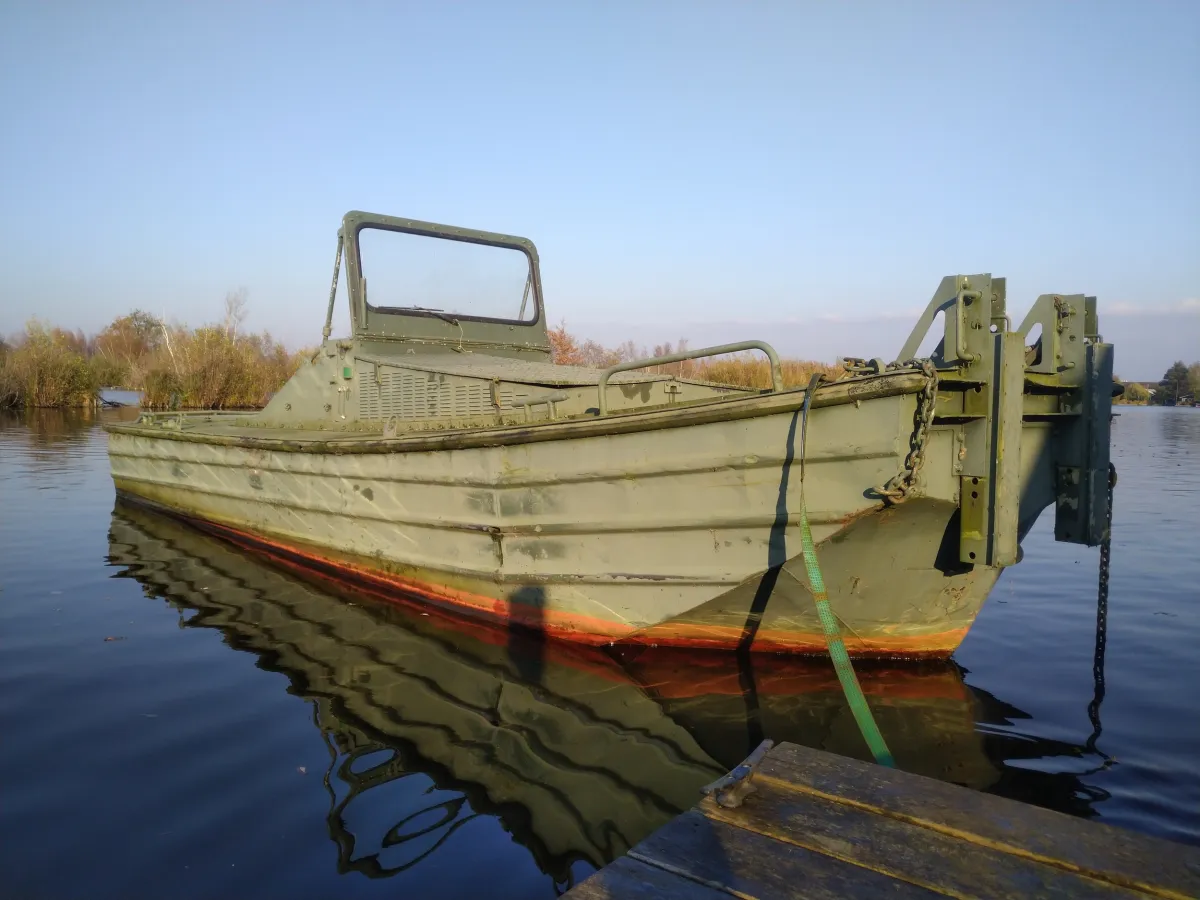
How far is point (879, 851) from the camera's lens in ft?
7.27

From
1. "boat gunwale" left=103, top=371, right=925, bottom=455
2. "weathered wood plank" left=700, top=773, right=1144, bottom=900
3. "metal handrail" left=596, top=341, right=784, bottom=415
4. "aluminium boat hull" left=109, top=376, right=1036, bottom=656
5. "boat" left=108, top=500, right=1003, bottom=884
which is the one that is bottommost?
"boat" left=108, top=500, right=1003, bottom=884

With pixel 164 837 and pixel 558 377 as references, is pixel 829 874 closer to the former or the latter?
pixel 164 837

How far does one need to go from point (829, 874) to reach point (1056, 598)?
5651 millimetres

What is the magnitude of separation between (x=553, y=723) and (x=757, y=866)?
217 cm

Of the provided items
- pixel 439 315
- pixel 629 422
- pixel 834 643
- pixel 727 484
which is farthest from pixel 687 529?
pixel 439 315

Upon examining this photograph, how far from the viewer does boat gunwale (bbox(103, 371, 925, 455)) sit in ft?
12.7

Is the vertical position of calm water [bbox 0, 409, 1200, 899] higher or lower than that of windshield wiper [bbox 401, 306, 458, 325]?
lower

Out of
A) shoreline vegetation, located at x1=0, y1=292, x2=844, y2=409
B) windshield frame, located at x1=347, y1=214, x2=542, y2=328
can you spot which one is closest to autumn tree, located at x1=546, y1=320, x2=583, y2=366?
shoreline vegetation, located at x1=0, y1=292, x2=844, y2=409

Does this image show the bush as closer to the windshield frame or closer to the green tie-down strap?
the windshield frame

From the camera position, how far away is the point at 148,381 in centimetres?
3366

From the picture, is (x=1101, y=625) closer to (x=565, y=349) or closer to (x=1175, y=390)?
(x=565, y=349)

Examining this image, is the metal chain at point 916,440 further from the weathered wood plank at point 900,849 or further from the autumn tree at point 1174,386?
the autumn tree at point 1174,386

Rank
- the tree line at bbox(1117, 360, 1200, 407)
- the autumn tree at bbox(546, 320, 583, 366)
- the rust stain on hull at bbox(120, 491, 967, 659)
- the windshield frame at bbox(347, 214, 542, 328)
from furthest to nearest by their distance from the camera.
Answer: the tree line at bbox(1117, 360, 1200, 407) → the autumn tree at bbox(546, 320, 583, 366) → the windshield frame at bbox(347, 214, 542, 328) → the rust stain on hull at bbox(120, 491, 967, 659)

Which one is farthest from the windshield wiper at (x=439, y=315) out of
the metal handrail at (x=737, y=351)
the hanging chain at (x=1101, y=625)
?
the hanging chain at (x=1101, y=625)
